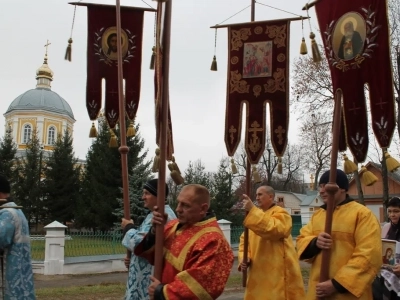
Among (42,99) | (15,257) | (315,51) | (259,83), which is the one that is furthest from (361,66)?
(42,99)

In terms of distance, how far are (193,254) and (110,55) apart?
3.07 metres

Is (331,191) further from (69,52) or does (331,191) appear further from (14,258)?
(69,52)

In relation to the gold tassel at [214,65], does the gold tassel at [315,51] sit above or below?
below

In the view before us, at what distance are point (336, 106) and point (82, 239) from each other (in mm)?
12475

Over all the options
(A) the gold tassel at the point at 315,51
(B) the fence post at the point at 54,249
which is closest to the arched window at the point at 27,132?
(B) the fence post at the point at 54,249

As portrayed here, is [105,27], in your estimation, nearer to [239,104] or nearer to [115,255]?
[239,104]

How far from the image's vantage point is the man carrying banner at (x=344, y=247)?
378cm

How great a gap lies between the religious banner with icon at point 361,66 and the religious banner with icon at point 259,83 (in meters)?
1.48

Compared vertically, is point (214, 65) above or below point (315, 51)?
above

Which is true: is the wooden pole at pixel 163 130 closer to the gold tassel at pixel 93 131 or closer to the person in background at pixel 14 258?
the person in background at pixel 14 258

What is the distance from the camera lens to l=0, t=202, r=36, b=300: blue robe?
4340mm

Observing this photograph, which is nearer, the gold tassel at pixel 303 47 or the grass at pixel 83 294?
the gold tassel at pixel 303 47

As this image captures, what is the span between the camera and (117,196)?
27531 mm

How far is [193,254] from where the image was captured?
3102 millimetres
